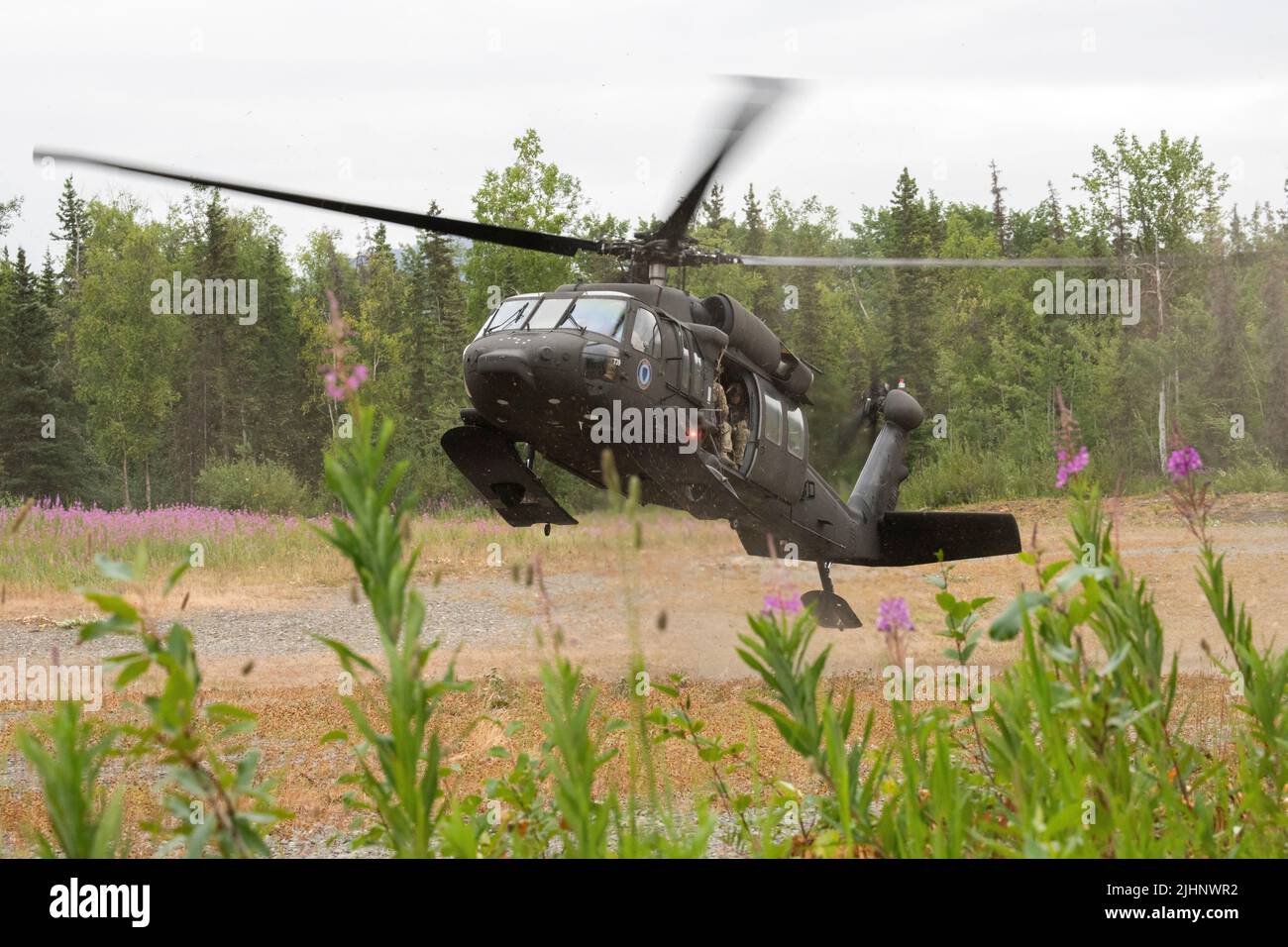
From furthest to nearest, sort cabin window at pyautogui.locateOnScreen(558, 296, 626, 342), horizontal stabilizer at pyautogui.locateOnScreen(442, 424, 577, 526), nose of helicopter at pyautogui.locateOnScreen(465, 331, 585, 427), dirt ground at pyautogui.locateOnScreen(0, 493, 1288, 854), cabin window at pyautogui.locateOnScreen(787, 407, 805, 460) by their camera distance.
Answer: cabin window at pyautogui.locateOnScreen(787, 407, 805, 460)
horizontal stabilizer at pyautogui.locateOnScreen(442, 424, 577, 526)
cabin window at pyautogui.locateOnScreen(558, 296, 626, 342)
nose of helicopter at pyautogui.locateOnScreen(465, 331, 585, 427)
dirt ground at pyautogui.locateOnScreen(0, 493, 1288, 854)

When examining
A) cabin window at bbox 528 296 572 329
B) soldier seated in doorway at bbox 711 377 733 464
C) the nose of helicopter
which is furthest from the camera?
soldier seated in doorway at bbox 711 377 733 464

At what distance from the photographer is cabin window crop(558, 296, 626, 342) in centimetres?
942

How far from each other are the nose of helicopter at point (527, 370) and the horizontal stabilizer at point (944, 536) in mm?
4165

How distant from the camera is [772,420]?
10.7 metres

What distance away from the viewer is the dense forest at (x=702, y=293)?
33625mm

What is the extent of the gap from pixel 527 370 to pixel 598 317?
0.82m

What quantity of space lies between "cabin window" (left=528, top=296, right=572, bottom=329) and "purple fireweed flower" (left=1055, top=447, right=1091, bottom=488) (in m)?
7.03

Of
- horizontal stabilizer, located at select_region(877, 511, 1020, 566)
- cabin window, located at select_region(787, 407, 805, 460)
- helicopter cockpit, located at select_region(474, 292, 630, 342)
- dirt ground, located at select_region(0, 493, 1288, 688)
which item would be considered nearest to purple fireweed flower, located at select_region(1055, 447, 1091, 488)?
dirt ground, located at select_region(0, 493, 1288, 688)

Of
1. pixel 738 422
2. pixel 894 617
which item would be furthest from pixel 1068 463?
pixel 738 422

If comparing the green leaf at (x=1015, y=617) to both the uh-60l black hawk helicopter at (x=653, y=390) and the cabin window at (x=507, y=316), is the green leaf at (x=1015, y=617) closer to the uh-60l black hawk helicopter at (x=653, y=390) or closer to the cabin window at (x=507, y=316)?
the uh-60l black hawk helicopter at (x=653, y=390)

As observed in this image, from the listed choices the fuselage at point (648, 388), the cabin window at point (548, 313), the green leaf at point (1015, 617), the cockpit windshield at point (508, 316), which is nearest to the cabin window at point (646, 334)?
the fuselage at point (648, 388)

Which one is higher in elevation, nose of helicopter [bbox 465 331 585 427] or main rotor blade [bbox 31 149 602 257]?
main rotor blade [bbox 31 149 602 257]

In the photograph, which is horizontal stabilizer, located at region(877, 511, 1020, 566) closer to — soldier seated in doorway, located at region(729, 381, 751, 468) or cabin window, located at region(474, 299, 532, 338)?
soldier seated in doorway, located at region(729, 381, 751, 468)
